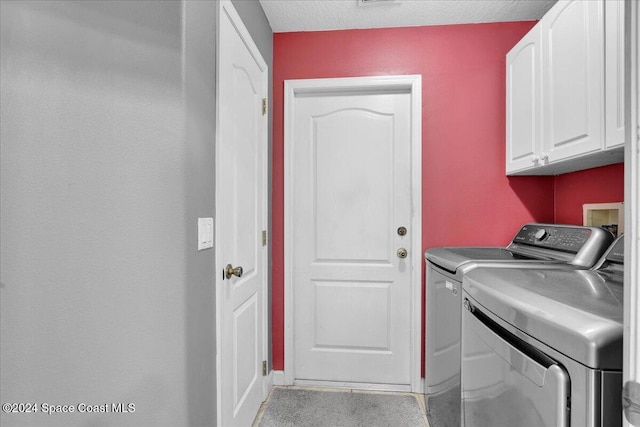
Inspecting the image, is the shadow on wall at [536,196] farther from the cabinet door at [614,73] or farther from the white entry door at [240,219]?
the white entry door at [240,219]

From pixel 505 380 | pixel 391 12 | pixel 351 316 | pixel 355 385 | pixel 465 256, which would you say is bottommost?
pixel 355 385

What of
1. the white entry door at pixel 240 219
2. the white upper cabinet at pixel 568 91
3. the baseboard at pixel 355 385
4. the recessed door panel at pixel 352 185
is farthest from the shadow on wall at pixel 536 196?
the white entry door at pixel 240 219

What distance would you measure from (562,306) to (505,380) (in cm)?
30

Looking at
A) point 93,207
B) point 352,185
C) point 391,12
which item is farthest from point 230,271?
point 391,12

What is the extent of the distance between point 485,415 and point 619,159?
4.38 feet

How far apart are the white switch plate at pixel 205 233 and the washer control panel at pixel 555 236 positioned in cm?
163

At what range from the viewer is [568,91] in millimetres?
1476

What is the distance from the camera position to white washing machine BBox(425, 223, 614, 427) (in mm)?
1392

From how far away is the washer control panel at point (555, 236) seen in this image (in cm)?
153

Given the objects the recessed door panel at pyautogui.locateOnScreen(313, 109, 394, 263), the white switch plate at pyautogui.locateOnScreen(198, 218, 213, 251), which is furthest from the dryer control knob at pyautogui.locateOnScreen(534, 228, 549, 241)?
the white switch plate at pyautogui.locateOnScreen(198, 218, 213, 251)

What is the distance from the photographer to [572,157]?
1468 mm

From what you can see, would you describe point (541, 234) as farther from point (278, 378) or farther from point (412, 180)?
point (278, 378)

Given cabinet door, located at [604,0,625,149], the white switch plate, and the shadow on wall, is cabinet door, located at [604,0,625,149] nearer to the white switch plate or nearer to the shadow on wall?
the shadow on wall

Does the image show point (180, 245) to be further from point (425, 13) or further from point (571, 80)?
point (425, 13)
